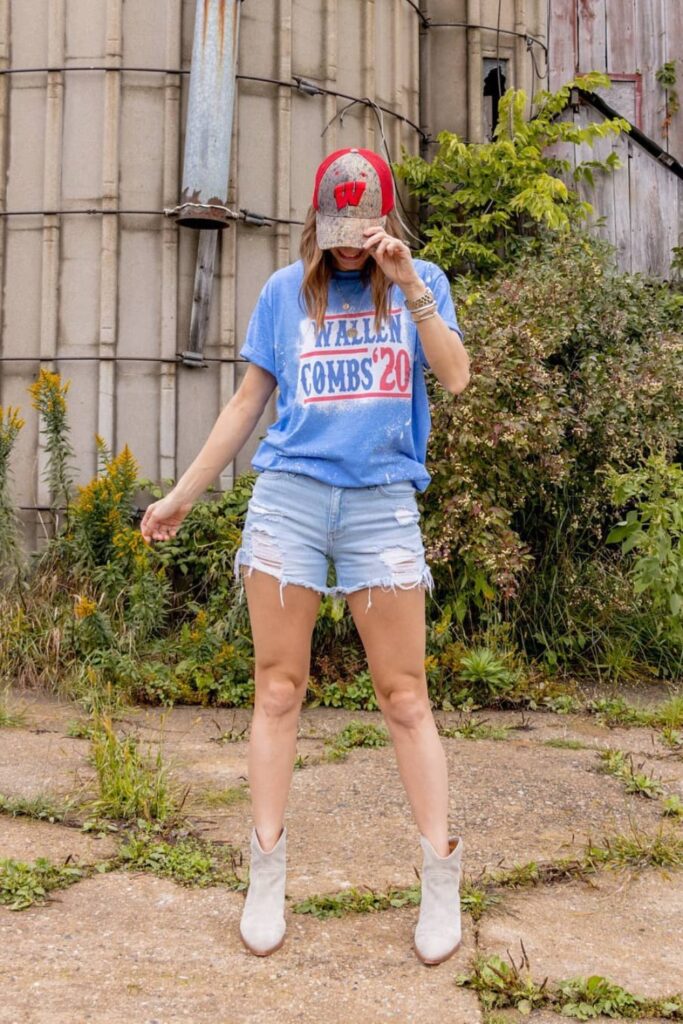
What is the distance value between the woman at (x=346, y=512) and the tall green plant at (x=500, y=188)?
5.21 meters

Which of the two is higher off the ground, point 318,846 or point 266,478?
point 266,478

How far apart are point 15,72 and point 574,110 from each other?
14.3ft

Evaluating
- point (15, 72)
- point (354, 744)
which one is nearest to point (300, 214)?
point (15, 72)

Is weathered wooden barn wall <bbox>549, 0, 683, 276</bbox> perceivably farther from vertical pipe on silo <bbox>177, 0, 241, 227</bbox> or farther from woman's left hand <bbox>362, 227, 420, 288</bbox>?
woman's left hand <bbox>362, 227, 420, 288</bbox>

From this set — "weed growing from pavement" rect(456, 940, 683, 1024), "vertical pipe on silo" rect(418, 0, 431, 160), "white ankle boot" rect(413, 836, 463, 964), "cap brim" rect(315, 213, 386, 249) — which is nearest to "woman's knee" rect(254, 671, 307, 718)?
"white ankle boot" rect(413, 836, 463, 964)

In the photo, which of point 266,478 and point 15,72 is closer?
point 266,478

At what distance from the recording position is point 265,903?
9.40ft

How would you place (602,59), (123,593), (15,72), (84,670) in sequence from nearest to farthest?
(84,670) < (123,593) < (15,72) < (602,59)

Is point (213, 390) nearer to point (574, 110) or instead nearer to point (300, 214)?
point (300, 214)

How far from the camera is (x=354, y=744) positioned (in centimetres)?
486

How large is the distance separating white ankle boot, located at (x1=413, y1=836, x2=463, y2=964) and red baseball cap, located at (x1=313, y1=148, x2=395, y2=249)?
158 centimetres

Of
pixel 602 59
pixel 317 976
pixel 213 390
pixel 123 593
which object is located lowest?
→ pixel 317 976

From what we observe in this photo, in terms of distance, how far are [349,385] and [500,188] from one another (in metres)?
5.94

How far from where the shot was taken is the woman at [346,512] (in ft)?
9.39
